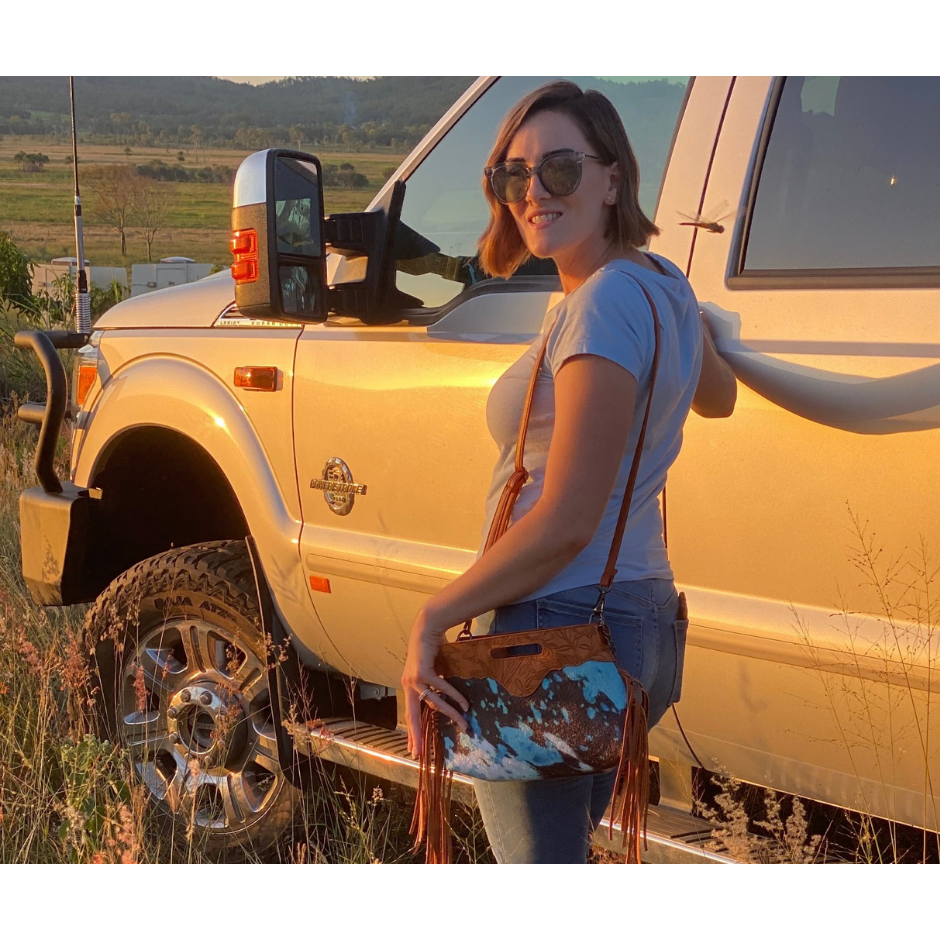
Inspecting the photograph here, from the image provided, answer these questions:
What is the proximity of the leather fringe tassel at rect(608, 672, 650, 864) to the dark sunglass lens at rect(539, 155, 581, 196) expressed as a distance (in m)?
0.78

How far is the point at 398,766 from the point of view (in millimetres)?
2938

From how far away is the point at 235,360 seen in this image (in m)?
3.32

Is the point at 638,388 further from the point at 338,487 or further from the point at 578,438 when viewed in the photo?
the point at 338,487

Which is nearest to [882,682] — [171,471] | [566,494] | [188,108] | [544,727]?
[544,727]

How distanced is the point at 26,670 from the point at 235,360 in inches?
64.5

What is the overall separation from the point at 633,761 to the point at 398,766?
132 centimetres

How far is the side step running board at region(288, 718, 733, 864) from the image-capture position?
2.37 m

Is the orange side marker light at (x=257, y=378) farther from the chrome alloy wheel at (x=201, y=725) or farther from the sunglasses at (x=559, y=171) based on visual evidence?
the sunglasses at (x=559, y=171)

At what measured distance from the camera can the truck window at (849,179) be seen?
2125 mm

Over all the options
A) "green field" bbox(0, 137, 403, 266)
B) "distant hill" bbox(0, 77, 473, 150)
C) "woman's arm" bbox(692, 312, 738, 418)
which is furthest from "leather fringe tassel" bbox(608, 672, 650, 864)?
"green field" bbox(0, 137, 403, 266)

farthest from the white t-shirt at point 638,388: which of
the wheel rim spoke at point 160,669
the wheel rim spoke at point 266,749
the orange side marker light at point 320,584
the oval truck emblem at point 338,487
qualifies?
the wheel rim spoke at point 160,669

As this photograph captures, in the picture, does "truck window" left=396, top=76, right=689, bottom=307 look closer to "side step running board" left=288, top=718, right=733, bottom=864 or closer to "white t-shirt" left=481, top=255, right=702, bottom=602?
"white t-shirt" left=481, top=255, right=702, bottom=602

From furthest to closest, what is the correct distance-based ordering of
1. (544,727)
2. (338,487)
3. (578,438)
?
(338,487)
(544,727)
(578,438)

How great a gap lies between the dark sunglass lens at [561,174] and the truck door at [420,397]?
652 mm
